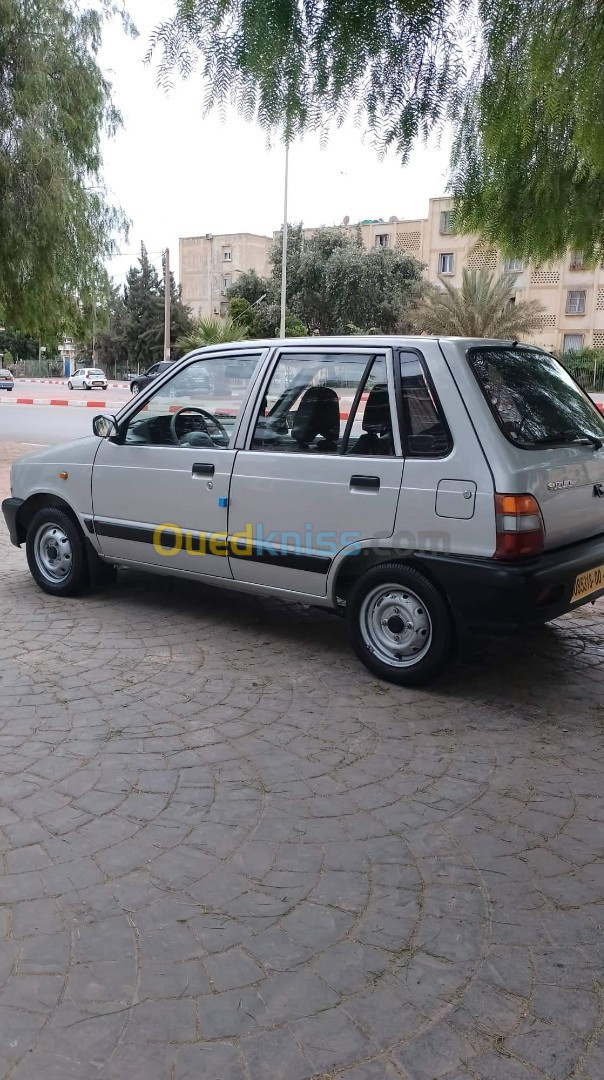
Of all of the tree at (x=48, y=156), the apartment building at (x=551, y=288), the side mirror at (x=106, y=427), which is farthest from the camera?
the apartment building at (x=551, y=288)

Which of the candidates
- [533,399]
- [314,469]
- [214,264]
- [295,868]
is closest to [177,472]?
[314,469]

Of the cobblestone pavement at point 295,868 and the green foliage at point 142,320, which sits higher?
the green foliage at point 142,320

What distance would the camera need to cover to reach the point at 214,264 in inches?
2972

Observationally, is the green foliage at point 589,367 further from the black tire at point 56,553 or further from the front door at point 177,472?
the front door at point 177,472

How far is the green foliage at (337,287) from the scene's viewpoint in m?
51.9

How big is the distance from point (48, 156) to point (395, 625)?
41.6 ft

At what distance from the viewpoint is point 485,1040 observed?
2.30 m

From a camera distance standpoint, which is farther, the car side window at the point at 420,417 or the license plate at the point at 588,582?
the license plate at the point at 588,582

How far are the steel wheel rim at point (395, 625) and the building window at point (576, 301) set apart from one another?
181 ft

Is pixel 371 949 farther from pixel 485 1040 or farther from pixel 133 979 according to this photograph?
pixel 133 979

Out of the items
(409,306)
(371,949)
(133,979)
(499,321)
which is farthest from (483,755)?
(409,306)

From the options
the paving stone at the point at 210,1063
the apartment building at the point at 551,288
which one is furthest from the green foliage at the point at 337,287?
the paving stone at the point at 210,1063

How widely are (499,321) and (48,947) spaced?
38608mm

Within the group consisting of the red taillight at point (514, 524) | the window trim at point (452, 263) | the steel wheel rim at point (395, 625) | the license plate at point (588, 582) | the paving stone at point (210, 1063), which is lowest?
the paving stone at point (210, 1063)
